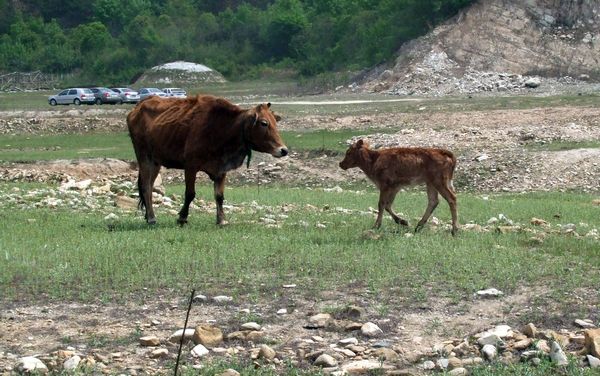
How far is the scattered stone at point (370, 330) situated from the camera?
11320mm

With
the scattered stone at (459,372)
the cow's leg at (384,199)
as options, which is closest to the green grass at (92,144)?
the cow's leg at (384,199)

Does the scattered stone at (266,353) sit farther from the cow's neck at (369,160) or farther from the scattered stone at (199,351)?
the cow's neck at (369,160)

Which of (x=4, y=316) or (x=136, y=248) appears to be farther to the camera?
(x=136, y=248)

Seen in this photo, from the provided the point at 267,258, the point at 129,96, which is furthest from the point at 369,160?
the point at 129,96

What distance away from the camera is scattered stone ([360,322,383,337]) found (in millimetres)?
11320

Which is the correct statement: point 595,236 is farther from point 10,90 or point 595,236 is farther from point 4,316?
point 10,90

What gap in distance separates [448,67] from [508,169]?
4063 centimetres

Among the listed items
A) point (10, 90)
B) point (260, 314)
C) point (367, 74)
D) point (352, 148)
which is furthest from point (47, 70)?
point (260, 314)

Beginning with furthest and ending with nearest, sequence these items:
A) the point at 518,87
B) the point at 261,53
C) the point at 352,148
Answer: the point at 261,53
the point at 518,87
the point at 352,148

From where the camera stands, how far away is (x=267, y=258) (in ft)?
48.7

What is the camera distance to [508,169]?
33.5m

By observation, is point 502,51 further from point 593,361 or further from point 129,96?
point 593,361

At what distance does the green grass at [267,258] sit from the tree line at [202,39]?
69.6 meters

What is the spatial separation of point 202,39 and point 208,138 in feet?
353
